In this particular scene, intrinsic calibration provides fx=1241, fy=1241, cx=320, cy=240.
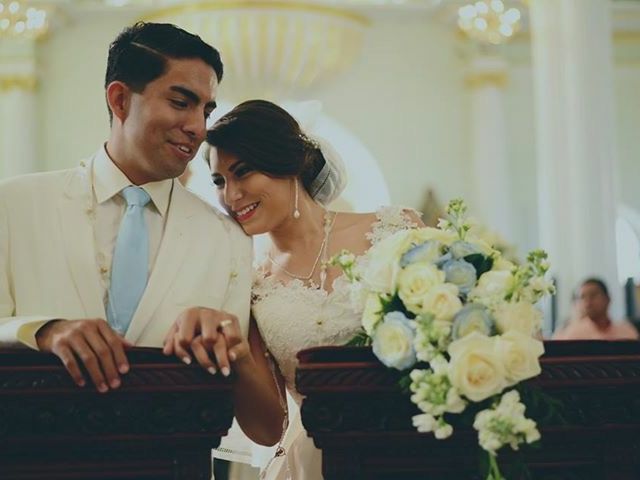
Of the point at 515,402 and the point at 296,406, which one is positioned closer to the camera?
the point at 515,402

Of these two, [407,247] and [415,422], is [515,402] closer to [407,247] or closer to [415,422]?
[415,422]

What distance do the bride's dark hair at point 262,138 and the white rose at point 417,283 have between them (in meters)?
1.44

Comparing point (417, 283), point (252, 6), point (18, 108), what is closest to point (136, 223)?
point (417, 283)

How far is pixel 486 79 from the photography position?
17875 mm

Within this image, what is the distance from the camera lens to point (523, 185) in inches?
720

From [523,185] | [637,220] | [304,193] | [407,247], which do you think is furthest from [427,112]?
[407,247]

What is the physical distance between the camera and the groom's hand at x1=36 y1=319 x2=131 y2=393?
110 inches

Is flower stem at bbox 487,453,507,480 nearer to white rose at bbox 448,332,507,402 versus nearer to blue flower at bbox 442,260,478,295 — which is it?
white rose at bbox 448,332,507,402

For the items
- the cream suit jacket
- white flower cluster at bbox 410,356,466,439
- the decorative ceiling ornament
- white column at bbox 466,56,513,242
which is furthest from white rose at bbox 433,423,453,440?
white column at bbox 466,56,513,242

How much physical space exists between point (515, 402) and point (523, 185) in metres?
15.8

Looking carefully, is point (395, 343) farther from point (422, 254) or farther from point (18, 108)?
point (18, 108)

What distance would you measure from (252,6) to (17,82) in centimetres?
357

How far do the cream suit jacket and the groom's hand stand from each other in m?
0.51

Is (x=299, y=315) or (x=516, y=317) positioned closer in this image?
(x=516, y=317)
